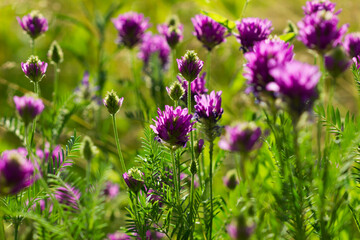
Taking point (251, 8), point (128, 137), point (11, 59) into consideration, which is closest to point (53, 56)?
point (128, 137)

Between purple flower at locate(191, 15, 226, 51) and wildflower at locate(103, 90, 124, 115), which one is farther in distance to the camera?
purple flower at locate(191, 15, 226, 51)

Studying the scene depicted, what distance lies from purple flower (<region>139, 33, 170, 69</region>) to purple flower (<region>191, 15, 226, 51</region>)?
46cm

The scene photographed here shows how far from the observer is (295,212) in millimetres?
487

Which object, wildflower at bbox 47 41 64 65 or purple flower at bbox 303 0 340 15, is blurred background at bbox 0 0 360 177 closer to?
wildflower at bbox 47 41 64 65

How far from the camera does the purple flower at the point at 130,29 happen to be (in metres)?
0.99

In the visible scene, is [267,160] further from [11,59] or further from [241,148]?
[11,59]

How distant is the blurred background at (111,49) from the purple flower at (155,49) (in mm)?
60

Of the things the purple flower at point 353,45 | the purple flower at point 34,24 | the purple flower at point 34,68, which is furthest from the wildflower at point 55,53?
the purple flower at point 353,45

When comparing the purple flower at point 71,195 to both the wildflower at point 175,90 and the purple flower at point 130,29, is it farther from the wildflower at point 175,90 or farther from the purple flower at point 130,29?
the purple flower at point 130,29

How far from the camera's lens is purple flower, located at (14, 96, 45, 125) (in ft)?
1.54

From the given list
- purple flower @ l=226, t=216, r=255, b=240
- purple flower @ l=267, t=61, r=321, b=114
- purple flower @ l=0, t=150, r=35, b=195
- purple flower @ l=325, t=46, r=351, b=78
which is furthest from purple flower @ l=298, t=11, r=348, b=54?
purple flower @ l=0, t=150, r=35, b=195

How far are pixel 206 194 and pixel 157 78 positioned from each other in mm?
464

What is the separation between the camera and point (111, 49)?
1.65 m

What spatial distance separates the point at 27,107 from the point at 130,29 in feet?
1.83
